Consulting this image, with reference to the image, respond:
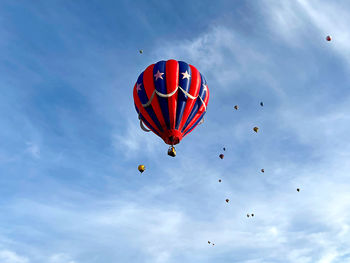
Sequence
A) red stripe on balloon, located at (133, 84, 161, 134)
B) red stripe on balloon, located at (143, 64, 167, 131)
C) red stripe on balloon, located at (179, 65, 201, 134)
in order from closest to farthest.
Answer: red stripe on balloon, located at (143, 64, 167, 131), red stripe on balloon, located at (179, 65, 201, 134), red stripe on balloon, located at (133, 84, 161, 134)

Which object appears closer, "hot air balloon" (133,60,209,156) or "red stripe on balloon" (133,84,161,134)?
"hot air balloon" (133,60,209,156)

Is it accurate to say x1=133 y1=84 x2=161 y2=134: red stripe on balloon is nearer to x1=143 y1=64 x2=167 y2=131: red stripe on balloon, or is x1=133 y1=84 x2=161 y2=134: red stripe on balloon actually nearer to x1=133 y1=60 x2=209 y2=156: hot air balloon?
x1=133 y1=60 x2=209 y2=156: hot air balloon

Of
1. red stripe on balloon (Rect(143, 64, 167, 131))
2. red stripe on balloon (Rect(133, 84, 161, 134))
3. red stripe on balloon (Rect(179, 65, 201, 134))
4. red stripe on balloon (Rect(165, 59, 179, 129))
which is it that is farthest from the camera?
red stripe on balloon (Rect(133, 84, 161, 134))

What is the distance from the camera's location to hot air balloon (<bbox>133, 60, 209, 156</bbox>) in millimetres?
32969

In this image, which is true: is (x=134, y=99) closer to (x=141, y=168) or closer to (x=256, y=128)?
(x=141, y=168)

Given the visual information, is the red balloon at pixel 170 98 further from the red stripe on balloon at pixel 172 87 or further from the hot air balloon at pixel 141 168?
the hot air balloon at pixel 141 168

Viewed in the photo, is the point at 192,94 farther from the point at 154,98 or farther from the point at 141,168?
the point at 141,168

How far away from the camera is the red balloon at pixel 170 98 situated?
33.0 metres

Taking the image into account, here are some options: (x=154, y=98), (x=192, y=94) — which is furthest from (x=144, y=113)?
(x=192, y=94)

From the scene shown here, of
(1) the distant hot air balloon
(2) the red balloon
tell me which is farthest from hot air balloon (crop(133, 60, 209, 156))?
(1) the distant hot air balloon

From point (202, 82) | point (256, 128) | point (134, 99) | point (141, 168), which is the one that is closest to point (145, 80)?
point (134, 99)

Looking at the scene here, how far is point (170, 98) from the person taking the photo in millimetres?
32812

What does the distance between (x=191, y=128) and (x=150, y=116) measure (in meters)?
5.14

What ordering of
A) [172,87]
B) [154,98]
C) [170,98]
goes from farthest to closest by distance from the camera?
[154,98], [172,87], [170,98]
